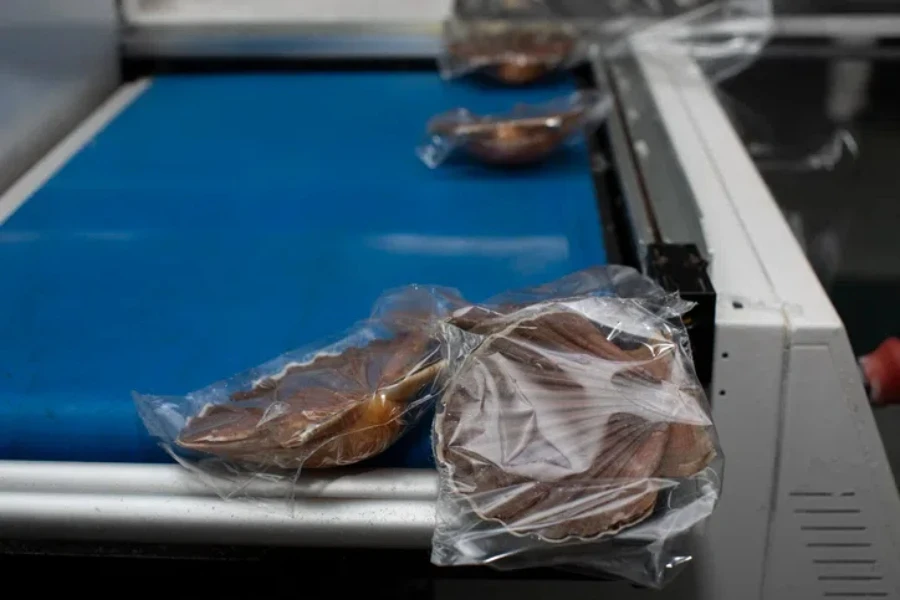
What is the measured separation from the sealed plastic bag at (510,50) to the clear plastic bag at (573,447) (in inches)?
30.1

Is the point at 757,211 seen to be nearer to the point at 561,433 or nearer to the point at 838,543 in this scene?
the point at 838,543

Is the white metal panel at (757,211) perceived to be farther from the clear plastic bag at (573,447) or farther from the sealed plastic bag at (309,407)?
the sealed plastic bag at (309,407)

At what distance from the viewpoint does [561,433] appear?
0.49 m

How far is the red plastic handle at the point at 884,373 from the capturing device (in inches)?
25.5

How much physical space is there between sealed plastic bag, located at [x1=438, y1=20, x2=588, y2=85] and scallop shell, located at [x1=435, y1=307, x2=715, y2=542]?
77cm

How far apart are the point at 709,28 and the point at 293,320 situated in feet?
3.11

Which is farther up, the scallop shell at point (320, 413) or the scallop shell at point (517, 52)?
the scallop shell at point (517, 52)

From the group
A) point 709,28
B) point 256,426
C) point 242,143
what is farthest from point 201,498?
point 709,28

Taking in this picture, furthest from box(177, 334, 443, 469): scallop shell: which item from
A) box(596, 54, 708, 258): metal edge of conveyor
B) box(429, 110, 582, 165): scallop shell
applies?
box(429, 110, 582, 165): scallop shell

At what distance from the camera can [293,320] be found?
26.9 inches

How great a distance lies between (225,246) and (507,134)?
0.34m

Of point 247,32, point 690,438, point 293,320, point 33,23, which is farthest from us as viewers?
point 247,32

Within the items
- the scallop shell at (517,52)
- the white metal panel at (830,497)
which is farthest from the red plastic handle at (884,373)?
the scallop shell at (517,52)

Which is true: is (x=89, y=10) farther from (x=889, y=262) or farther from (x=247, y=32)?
(x=889, y=262)
